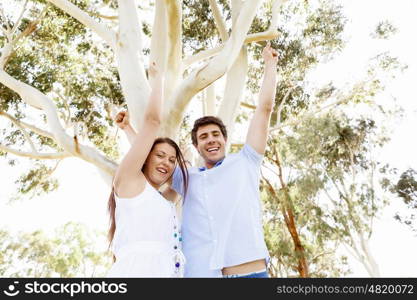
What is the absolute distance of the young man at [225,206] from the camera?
69.4 inches

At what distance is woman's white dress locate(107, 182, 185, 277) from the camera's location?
5.60 ft

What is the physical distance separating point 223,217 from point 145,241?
0.37 m

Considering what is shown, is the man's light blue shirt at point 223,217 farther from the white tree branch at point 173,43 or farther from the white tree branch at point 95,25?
the white tree branch at point 95,25

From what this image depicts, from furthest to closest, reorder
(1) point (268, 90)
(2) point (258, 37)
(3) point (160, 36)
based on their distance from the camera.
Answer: (2) point (258, 37)
(3) point (160, 36)
(1) point (268, 90)

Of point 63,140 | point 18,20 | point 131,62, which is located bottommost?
point 63,140

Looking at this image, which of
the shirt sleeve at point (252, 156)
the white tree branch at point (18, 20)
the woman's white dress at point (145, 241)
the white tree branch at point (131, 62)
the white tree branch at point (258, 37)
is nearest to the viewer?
the woman's white dress at point (145, 241)

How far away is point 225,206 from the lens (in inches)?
73.8

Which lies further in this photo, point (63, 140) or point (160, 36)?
point (160, 36)

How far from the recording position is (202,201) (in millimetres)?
1928

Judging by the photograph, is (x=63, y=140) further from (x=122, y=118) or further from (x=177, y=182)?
(x=177, y=182)

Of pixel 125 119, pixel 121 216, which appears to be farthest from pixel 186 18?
pixel 121 216

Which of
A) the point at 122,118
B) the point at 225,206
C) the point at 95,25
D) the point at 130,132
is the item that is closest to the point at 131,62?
the point at 95,25

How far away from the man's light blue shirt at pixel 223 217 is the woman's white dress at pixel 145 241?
0.33ft

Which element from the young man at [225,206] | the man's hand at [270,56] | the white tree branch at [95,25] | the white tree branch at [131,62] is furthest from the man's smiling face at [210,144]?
the white tree branch at [95,25]
